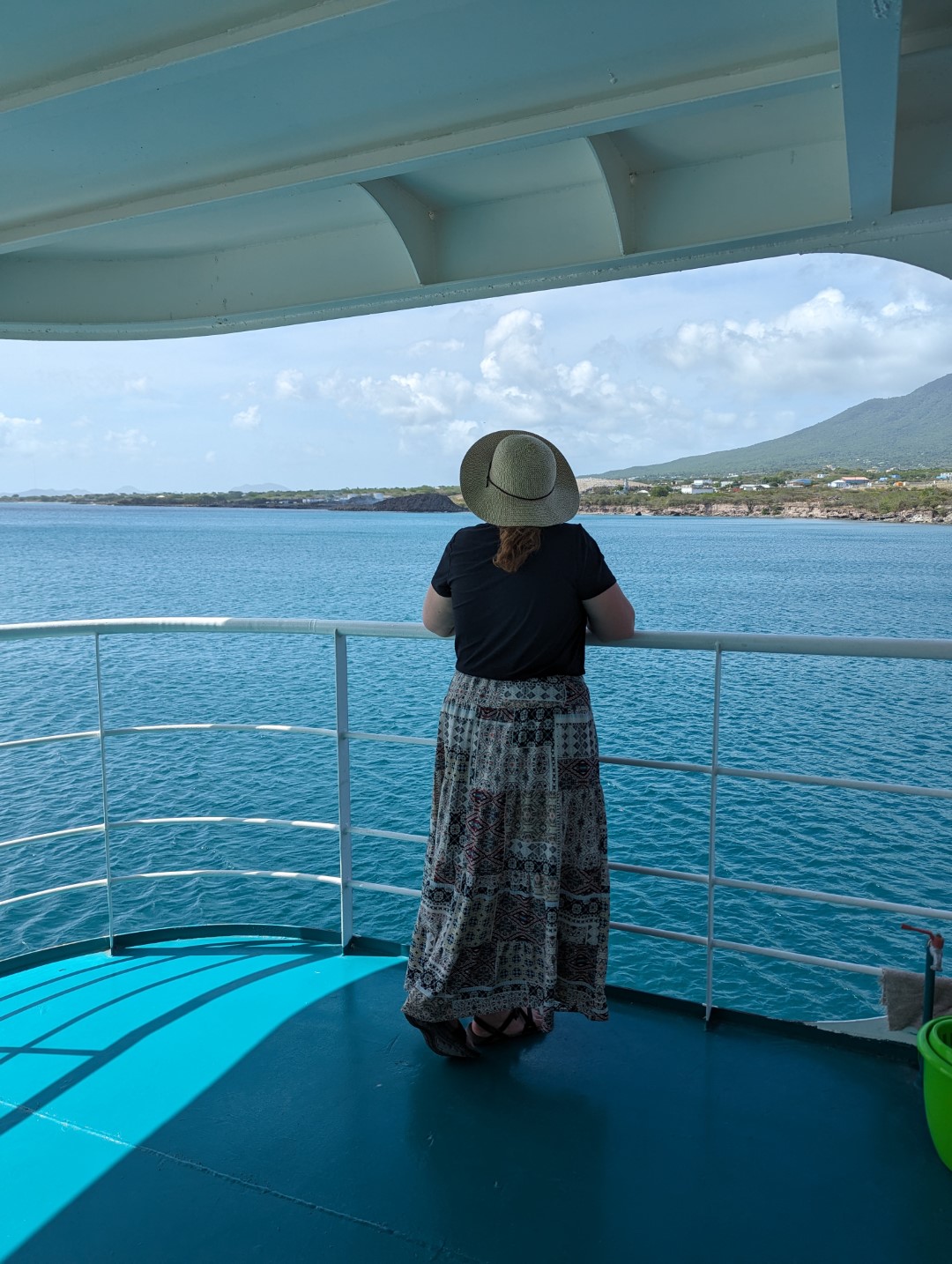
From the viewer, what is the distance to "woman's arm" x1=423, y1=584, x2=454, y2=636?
5.34ft

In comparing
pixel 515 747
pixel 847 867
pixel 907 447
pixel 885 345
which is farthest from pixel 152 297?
pixel 885 345

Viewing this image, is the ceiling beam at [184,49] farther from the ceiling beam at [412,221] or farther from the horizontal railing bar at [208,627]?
the horizontal railing bar at [208,627]

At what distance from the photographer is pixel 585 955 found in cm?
167

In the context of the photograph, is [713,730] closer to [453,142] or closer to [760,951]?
[760,951]

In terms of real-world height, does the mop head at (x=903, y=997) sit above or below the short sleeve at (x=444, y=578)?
below

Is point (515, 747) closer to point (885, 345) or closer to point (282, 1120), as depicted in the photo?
point (282, 1120)

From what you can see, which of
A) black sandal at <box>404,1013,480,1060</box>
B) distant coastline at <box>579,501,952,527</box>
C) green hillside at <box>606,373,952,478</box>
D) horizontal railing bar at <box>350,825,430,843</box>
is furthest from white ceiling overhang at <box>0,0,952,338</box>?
distant coastline at <box>579,501,952,527</box>

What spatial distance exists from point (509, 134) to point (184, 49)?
1.99ft

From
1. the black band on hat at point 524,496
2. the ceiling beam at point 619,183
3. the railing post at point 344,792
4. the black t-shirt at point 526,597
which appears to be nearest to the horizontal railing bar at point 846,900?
the black t-shirt at point 526,597

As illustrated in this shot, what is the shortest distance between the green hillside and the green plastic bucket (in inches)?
1469

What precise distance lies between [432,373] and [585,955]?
54.5m

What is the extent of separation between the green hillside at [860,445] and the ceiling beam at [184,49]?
122 feet

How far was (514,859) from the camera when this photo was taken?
1.64 meters

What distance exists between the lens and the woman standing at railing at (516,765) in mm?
1529
